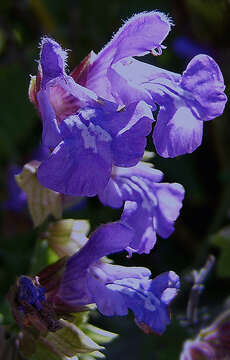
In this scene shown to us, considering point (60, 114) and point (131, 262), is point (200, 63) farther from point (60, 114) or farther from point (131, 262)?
point (131, 262)

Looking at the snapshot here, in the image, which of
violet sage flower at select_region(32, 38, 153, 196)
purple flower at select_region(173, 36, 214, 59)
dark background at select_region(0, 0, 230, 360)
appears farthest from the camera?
purple flower at select_region(173, 36, 214, 59)

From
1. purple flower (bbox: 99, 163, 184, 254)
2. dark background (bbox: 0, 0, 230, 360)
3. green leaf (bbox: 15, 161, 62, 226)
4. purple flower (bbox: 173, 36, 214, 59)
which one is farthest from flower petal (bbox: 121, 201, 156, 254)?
purple flower (bbox: 173, 36, 214, 59)

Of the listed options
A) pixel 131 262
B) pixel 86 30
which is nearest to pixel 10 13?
pixel 86 30

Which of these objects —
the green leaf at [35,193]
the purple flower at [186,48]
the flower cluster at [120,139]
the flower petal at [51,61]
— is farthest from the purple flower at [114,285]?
the purple flower at [186,48]

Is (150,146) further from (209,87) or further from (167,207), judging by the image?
(209,87)

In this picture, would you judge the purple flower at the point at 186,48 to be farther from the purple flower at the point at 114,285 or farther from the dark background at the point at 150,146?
the purple flower at the point at 114,285

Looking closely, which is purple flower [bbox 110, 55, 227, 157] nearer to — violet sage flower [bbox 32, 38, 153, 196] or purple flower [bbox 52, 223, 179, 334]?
violet sage flower [bbox 32, 38, 153, 196]

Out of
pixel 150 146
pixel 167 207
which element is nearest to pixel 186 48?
pixel 150 146
